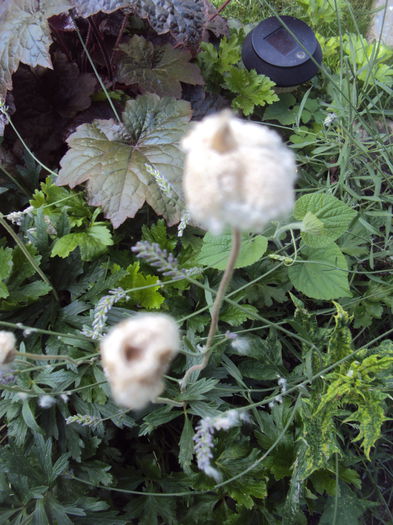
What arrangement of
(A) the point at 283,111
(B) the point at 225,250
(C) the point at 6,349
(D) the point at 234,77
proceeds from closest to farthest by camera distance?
(C) the point at 6,349
(B) the point at 225,250
(D) the point at 234,77
(A) the point at 283,111

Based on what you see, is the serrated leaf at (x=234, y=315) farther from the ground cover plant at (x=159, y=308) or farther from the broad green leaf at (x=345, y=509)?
the broad green leaf at (x=345, y=509)

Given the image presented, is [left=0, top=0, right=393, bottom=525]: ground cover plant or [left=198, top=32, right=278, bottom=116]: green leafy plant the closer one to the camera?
[left=0, top=0, right=393, bottom=525]: ground cover plant

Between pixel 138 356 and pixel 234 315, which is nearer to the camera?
pixel 138 356

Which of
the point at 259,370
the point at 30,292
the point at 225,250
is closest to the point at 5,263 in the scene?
the point at 30,292

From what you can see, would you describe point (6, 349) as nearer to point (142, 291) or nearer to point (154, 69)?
point (142, 291)

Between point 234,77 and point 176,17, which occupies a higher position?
point 176,17

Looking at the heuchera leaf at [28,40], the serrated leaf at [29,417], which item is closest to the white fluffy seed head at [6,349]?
the serrated leaf at [29,417]

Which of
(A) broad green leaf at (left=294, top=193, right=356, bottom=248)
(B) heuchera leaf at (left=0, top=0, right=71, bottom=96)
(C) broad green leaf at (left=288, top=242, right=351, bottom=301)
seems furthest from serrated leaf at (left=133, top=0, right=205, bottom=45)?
(C) broad green leaf at (left=288, top=242, right=351, bottom=301)

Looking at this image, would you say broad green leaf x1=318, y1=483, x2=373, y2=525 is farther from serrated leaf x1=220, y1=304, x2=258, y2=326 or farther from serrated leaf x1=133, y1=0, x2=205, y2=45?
serrated leaf x1=133, y1=0, x2=205, y2=45
